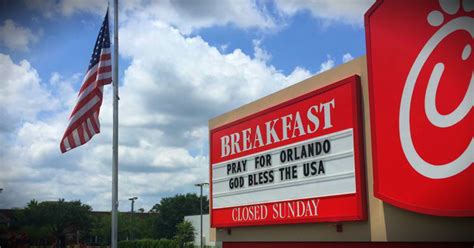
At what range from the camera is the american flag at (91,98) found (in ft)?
45.6

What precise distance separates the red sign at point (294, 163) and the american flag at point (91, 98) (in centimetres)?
423

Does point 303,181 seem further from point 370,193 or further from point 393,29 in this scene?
point 393,29

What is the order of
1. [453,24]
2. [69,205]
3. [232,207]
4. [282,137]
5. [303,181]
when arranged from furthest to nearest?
1. [69,205]
2. [232,207]
3. [282,137]
4. [303,181]
5. [453,24]

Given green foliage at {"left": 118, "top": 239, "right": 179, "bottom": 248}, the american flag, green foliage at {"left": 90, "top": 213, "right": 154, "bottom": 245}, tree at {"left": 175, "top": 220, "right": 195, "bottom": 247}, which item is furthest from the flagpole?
green foliage at {"left": 90, "top": 213, "right": 154, "bottom": 245}

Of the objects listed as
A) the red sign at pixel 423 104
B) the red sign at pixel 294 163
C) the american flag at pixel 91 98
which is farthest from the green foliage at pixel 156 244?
the red sign at pixel 423 104

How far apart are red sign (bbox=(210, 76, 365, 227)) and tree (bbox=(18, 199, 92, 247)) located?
262 ft

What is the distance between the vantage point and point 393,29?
1045 centimetres

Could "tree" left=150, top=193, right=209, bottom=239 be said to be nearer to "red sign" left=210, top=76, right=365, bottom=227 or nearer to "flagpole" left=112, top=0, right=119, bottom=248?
"red sign" left=210, top=76, right=365, bottom=227

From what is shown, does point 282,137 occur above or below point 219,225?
above

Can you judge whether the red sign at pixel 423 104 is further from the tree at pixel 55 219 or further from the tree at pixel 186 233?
the tree at pixel 55 219

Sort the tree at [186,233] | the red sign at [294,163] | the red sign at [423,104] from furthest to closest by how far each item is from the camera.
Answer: the tree at [186,233]
the red sign at [294,163]
the red sign at [423,104]

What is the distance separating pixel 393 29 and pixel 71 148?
837cm

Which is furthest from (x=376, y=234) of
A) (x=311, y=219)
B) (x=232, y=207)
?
(x=232, y=207)

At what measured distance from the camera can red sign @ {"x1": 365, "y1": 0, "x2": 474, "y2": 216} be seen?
9.02 m
